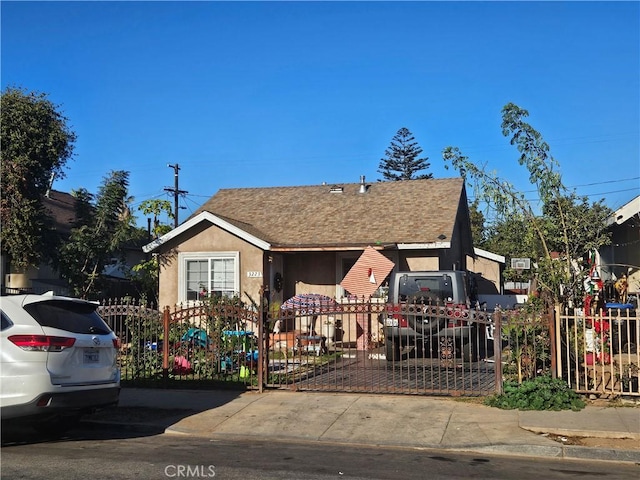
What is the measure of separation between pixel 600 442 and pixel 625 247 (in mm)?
9327

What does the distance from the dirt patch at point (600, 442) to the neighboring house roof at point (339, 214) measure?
29.9 ft

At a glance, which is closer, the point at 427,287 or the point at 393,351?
the point at 393,351

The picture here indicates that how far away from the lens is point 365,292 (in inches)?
631

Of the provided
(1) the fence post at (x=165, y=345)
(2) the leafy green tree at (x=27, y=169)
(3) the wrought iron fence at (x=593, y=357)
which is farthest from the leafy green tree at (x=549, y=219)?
(2) the leafy green tree at (x=27, y=169)

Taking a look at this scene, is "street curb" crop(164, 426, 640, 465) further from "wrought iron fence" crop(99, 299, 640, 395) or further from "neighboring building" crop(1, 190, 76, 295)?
"neighboring building" crop(1, 190, 76, 295)

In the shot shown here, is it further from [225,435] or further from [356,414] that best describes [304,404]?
[225,435]

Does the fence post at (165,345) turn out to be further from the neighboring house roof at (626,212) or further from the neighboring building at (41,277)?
the neighboring house roof at (626,212)

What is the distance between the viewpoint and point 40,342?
23.0 ft

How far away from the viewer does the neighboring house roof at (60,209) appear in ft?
73.0

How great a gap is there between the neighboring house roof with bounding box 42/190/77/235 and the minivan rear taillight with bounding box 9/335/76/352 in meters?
15.2

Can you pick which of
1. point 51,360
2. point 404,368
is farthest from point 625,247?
point 51,360

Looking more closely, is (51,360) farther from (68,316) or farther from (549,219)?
(549,219)

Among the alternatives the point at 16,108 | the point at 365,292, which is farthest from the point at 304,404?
the point at 16,108

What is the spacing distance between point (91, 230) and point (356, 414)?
12.1m
